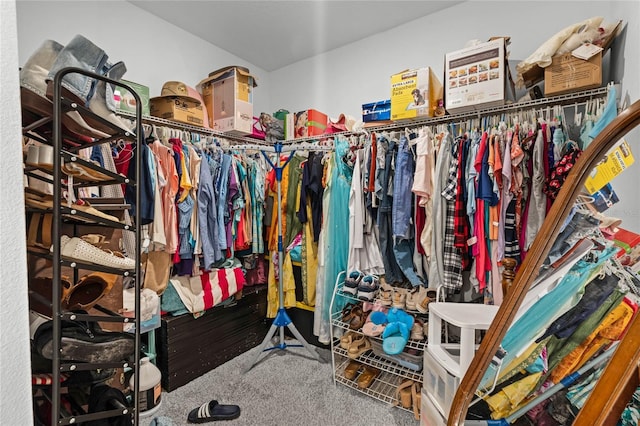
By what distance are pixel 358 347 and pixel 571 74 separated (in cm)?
209

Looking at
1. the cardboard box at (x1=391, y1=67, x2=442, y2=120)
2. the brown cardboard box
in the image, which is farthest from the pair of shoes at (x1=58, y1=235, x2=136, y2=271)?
the brown cardboard box

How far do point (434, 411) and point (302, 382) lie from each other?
1.00 meters

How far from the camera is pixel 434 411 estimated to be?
1521mm

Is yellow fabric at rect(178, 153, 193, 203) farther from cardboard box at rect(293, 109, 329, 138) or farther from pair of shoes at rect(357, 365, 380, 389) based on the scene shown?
pair of shoes at rect(357, 365, 380, 389)

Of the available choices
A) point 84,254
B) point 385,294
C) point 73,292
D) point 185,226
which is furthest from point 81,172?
point 385,294

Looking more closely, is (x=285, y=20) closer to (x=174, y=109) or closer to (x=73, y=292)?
(x=174, y=109)

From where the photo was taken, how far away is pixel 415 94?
2184 mm

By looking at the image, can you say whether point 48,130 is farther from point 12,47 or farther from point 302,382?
point 302,382

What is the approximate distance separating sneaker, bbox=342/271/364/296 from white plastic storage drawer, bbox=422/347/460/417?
659 millimetres

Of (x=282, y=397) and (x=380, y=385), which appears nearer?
(x=282, y=397)

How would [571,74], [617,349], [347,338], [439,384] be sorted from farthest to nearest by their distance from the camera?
[347,338] → [571,74] → [439,384] → [617,349]

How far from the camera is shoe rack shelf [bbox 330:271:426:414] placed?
1974 mm

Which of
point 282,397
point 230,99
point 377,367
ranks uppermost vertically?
point 230,99

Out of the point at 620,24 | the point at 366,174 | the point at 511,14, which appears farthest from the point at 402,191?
the point at 511,14
